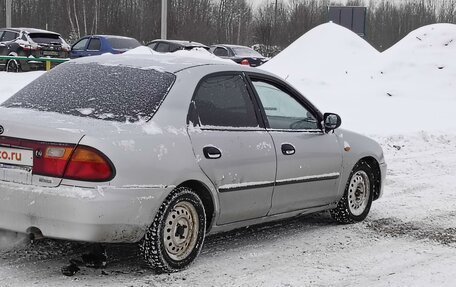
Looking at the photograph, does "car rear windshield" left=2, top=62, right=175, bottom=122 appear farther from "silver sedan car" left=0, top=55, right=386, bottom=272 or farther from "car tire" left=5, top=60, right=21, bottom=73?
"car tire" left=5, top=60, right=21, bottom=73

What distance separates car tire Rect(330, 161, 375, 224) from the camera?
21.5 ft

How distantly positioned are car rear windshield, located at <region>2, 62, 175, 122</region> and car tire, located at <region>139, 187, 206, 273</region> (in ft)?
2.09

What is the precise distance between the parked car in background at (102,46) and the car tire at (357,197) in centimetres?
1740

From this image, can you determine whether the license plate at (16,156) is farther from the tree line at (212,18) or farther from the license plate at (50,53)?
the tree line at (212,18)

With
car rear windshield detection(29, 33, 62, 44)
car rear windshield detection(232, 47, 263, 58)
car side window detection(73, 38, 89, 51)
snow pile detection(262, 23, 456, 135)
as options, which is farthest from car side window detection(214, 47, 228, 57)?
snow pile detection(262, 23, 456, 135)

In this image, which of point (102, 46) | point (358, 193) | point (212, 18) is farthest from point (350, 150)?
point (212, 18)

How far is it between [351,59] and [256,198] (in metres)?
15.5

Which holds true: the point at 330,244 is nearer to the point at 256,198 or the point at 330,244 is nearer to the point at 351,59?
the point at 256,198

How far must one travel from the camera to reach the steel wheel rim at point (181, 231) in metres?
4.75

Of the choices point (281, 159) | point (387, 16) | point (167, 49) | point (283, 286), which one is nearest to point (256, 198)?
point (281, 159)

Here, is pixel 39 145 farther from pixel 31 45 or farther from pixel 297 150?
pixel 31 45

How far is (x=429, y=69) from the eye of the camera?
19312 millimetres

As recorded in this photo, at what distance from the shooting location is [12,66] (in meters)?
22.5

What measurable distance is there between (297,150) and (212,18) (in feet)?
198
